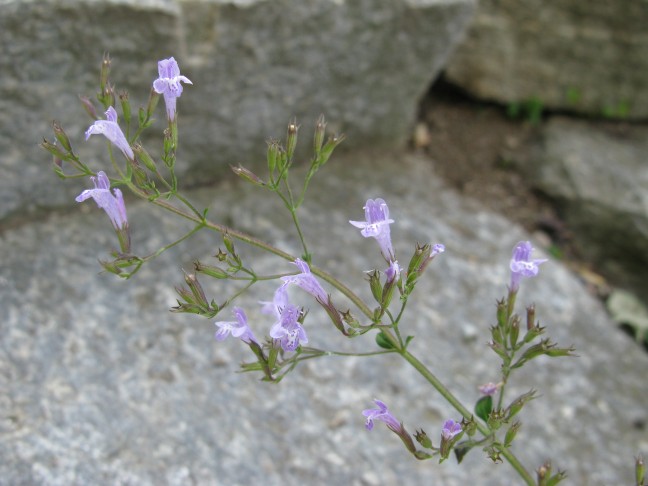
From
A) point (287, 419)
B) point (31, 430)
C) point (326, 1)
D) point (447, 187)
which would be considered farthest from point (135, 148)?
point (447, 187)

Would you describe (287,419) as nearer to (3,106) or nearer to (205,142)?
(205,142)

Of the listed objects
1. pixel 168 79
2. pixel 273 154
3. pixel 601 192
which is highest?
pixel 168 79

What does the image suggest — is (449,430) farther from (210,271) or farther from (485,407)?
(210,271)

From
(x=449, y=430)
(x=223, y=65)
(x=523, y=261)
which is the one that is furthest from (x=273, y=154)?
(x=223, y=65)

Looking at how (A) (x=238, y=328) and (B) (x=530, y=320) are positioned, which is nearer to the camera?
(A) (x=238, y=328)

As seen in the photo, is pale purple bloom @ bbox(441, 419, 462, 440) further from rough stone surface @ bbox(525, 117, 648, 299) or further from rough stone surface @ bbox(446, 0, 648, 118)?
rough stone surface @ bbox(446, 0, 648, 118)

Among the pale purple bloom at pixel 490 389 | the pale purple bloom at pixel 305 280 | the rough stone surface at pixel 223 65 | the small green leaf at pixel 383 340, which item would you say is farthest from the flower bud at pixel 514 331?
the rough stone surface at pixel 223 65
